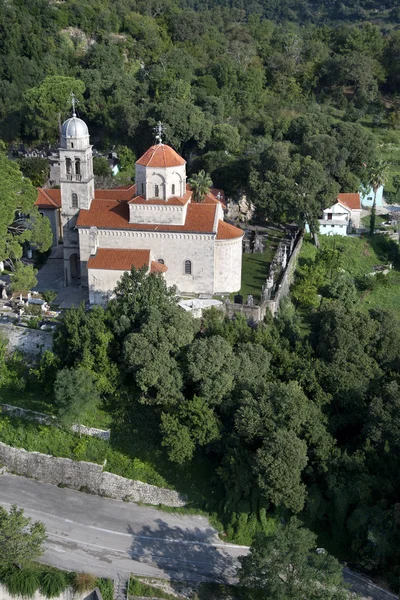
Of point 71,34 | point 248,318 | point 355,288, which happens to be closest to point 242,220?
point 355,288

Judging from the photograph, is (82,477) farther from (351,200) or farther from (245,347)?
(351,200)

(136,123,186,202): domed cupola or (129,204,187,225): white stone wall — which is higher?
(136,123,186,202): domed cupola

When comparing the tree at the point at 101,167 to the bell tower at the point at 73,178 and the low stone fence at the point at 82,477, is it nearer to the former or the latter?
the bell tower at the point at 73,178

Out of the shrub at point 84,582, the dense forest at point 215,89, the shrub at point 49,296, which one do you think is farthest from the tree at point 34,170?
the shrub at point 84,582

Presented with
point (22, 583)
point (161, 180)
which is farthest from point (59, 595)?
point (161, 180)

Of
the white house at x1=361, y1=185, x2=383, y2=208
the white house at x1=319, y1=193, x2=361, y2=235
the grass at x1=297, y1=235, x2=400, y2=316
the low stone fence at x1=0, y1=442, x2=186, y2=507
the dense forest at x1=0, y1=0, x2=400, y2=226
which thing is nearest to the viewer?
the low stone fence at x1=0, y1=442, x2=186, y2=507

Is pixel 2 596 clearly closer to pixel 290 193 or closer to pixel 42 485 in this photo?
pixel 42 485

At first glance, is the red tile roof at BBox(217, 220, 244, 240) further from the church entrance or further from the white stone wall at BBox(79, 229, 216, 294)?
the church entrance

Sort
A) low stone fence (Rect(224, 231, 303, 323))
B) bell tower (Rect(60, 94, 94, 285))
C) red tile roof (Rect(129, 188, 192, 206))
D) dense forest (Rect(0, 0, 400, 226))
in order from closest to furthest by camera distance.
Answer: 1. low stone fence (Rect(224, 231, 303, 323))
2. red tile roof (Rect(129, 188, 192, 206))
3. bell tower (Rect(60, 94, 94, 285))
4. dense forest (Rect(0, 0, 400, 226))

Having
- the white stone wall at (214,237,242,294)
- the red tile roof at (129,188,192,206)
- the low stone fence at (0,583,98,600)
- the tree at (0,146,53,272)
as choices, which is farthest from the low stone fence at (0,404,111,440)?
the red tile roof at (129,188,192,206)
